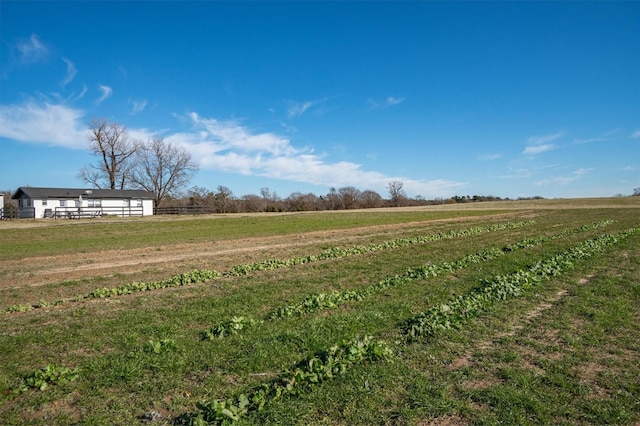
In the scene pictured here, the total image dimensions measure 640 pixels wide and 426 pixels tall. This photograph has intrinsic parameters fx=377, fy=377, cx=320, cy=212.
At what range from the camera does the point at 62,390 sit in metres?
5.36

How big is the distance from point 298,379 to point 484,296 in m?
6.21

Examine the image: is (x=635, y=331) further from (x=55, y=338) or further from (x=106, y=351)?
(x=55, y=338)

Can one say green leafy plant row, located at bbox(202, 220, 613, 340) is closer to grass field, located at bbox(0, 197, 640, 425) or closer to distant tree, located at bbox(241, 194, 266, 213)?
grass field, located at bbox(0, 197, 640, 425)

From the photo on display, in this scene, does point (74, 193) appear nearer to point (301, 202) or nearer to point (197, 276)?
point (301, 202)

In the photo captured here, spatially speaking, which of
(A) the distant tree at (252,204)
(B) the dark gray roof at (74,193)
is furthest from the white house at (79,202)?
(A) the distant tree at (252,204)

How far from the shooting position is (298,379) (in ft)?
17.4

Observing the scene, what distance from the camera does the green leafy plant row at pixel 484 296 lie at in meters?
7.48

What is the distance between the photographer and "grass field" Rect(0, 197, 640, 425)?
188 inches

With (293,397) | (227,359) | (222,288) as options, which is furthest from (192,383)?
(222,288)

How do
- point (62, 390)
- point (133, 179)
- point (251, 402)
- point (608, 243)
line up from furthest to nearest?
point (133, 179) < point (608, 243) < point (62, 390) < point (251, 402)

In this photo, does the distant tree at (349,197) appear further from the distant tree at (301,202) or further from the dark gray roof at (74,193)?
the dark gray roof at (74,193)

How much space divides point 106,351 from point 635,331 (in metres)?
9.84

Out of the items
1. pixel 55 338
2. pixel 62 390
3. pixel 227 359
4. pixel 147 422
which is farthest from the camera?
pixel 55 338

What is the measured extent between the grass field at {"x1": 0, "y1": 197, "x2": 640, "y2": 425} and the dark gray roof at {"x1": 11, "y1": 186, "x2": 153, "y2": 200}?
62872mm
